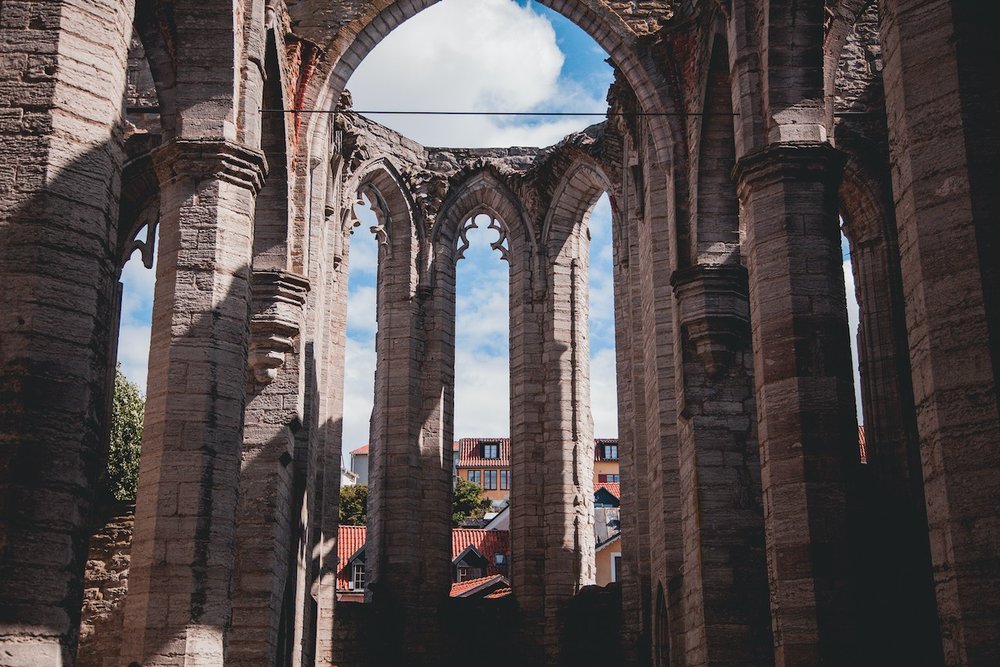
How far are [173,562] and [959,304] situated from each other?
20.7 feet

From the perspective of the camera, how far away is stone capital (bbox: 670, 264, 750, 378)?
1516 cm

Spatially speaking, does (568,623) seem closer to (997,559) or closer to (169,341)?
(169,341)

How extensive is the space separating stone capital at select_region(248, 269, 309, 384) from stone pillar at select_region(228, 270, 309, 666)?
0.01m

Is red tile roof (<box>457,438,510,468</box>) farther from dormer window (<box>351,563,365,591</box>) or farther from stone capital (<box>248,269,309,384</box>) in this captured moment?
stone capital (<box>248,269,309,384</box>)

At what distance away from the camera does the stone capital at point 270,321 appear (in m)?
15.8

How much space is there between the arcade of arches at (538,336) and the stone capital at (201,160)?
36 millimetres

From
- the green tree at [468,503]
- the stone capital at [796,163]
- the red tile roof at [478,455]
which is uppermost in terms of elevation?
A: the red tile roof at [478,455]

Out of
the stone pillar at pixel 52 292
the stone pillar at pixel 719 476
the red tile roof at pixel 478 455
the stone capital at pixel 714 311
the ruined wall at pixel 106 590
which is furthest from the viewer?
the red tile roof at pixel 478 455

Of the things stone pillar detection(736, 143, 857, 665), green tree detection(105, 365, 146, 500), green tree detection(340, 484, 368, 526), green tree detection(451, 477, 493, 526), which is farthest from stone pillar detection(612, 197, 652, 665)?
green tree detection(451, 477, 493, 526)

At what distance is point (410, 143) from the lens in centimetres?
2281

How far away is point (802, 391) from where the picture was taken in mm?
10875

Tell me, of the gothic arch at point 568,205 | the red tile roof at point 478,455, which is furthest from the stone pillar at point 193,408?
the red tile roof at point 478,455

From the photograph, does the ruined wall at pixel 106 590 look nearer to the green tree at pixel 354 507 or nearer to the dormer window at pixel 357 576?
the dormer window at pixel 357 576

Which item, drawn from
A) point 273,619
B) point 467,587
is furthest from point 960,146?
point 467,587
